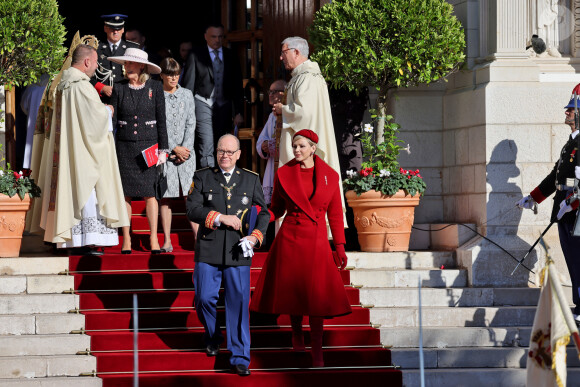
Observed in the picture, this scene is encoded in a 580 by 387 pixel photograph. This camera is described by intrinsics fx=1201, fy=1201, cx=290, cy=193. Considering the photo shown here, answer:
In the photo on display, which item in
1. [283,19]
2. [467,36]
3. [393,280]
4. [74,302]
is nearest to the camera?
[74,302]

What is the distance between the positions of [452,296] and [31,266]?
3549 millimetres

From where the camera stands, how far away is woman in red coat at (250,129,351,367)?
28.5 feet

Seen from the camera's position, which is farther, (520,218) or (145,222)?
(145,222)

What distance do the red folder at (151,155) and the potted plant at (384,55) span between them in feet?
5.54

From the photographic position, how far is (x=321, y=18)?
1095 centimetres

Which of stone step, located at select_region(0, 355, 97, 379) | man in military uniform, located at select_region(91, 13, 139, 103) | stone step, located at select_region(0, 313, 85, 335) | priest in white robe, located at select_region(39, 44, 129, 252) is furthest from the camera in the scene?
man in military uniform, located at select_region(91, 13, 139, 103)

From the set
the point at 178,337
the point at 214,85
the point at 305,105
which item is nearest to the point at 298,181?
the point at 178,337

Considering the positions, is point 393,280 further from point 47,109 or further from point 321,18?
point 47,109

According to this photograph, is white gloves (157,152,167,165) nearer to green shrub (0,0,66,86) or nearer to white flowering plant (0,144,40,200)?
white flowering plant (0,144,40,200)

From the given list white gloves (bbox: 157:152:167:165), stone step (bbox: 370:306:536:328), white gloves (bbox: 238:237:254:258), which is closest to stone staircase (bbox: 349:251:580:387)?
stone step (bbox: 370:306:536:328)

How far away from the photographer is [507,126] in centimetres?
1070

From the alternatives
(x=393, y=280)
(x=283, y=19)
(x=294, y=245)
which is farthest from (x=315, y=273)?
(x=283, y=19)

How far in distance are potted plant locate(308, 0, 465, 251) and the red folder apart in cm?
169

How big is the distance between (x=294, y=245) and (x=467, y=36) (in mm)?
3460
